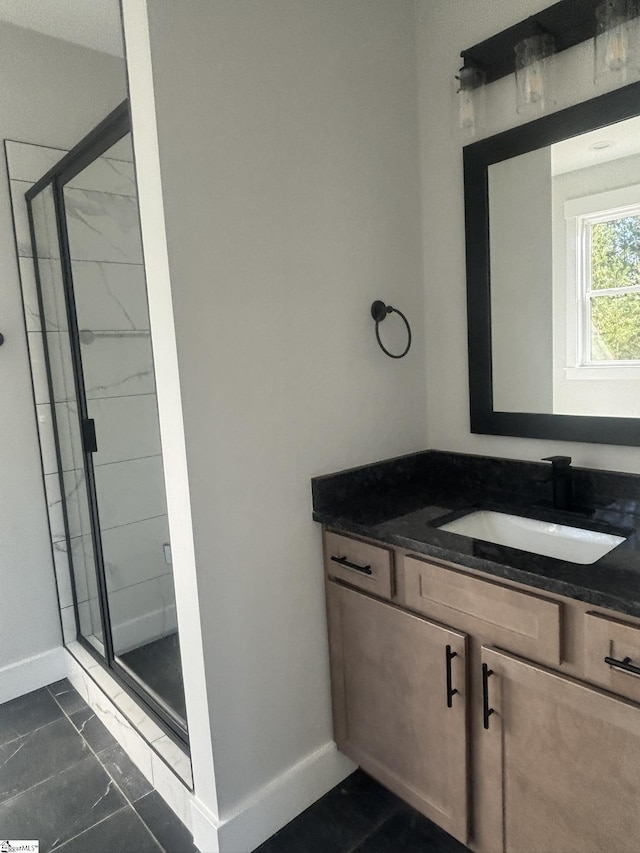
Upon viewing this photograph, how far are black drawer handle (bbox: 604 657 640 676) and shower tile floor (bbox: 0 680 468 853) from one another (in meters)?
0.84

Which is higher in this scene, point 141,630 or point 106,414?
point 106,414

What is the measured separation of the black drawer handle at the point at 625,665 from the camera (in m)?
1.02

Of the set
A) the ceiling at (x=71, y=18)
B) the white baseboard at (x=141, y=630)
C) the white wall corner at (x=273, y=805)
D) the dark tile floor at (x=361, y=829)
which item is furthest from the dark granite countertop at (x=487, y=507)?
the ceiling at (x=71, y=18)

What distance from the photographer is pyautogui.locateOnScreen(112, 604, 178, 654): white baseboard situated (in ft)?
7.30

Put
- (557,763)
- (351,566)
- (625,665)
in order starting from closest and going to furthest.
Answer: (625,665)
(557,763)
(351,566)

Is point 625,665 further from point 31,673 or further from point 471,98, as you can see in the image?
point 31,673

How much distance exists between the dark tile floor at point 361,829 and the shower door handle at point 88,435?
1418mm

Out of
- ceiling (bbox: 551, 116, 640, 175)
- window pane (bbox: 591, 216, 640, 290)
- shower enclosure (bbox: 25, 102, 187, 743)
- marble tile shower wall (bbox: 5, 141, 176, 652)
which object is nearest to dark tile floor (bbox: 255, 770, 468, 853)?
shower enclosure (bbox: 25, 102, 187, 743)

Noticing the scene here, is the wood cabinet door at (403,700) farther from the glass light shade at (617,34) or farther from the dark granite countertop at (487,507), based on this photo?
the glass light shade at (617,34)

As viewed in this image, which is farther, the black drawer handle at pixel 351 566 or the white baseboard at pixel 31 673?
the white baseboard at pixel 31 673

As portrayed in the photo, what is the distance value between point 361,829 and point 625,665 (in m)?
1.00

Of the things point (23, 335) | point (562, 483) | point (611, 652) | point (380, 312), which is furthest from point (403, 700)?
point (23, 335)

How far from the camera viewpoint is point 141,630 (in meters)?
2.31

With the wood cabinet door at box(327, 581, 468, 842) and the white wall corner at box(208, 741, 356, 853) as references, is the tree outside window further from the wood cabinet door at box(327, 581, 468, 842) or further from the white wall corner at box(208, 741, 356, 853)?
the white wall corner at box(208, 741, 356, 853)
